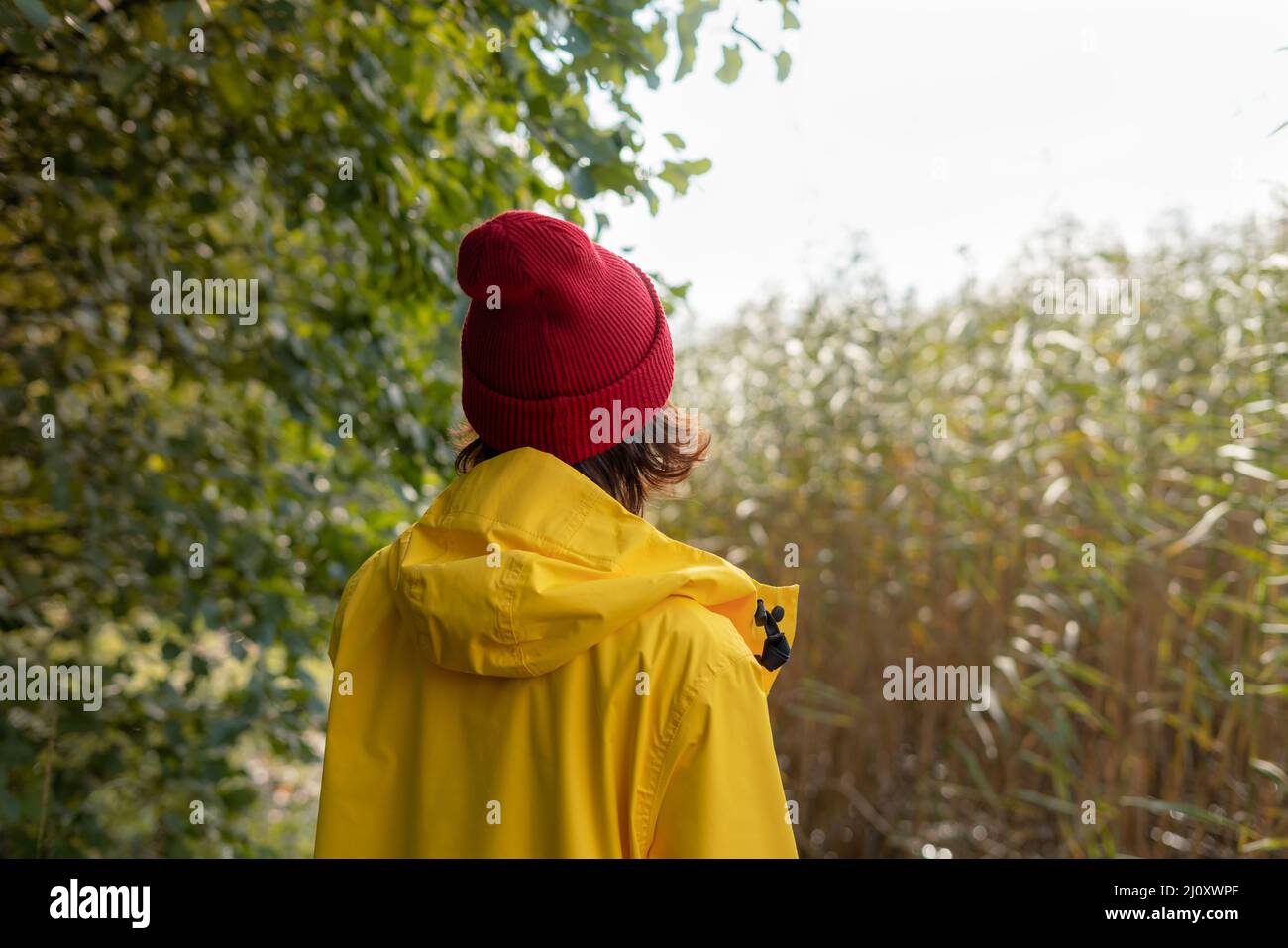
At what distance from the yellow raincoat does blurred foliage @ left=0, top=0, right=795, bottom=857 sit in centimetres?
95

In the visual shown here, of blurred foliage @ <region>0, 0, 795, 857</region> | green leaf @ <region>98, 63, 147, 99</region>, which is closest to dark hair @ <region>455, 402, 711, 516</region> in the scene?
blurred foliage @ <region>0, 0, 795, 857</region>

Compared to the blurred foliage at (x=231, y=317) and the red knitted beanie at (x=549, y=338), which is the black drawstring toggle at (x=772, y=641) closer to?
the red knitted beanie at (x=549, y=338)

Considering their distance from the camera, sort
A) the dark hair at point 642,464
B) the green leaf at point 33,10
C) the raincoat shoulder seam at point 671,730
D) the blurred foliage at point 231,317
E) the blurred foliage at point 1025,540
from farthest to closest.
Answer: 1. the blurred foliage at point 1025,540
2. the blurred foliage at point 231,317
3. the green leaf at point 33,10
4. the dark hair at point 642,464
5. the raincoat shoulder seam at point 671,730

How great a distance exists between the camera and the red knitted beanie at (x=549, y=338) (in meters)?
1.14

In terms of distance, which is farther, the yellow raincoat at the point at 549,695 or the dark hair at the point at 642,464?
the dark hair at the point at 642,464

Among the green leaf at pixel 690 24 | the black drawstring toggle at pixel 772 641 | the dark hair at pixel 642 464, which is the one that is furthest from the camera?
the green leaf at pixel 690 24

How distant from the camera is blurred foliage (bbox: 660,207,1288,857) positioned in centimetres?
285

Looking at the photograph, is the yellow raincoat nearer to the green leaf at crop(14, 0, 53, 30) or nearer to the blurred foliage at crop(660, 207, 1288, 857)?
the green leaf at crop(14, 0, 53, 30)

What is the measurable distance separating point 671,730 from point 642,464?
35 centimetres

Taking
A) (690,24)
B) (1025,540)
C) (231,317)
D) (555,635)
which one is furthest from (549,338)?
(1025,540)

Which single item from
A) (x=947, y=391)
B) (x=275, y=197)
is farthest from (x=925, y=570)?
(x=275, y=197)

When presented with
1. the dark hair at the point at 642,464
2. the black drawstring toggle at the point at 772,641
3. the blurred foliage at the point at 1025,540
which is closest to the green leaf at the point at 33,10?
the dark hair at the point at 642,464

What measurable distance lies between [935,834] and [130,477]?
2.57m
